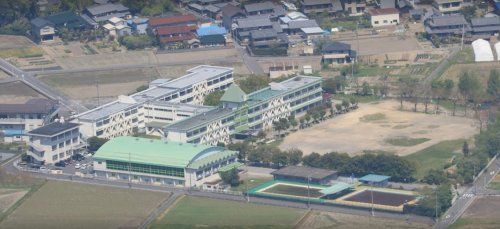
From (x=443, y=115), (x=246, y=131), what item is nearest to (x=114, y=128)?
(x=246, y=131)

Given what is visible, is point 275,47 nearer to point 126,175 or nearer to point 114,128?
point 114,128

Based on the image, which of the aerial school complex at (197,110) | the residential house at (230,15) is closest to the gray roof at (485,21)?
the aerial school complex at (197,110)

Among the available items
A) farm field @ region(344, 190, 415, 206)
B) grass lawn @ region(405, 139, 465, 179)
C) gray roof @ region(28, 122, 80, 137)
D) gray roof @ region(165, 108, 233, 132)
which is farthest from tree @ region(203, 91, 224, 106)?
farm field @ region(344, 190, 415, 206)

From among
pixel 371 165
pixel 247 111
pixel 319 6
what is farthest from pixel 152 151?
pixel 319 6

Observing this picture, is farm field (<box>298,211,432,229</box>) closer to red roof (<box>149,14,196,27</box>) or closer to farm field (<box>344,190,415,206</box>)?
farm field (<box>344,190,415,206</box>)

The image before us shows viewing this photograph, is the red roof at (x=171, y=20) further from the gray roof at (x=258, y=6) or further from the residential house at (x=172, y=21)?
the gray roof at (x=258, y=6)
